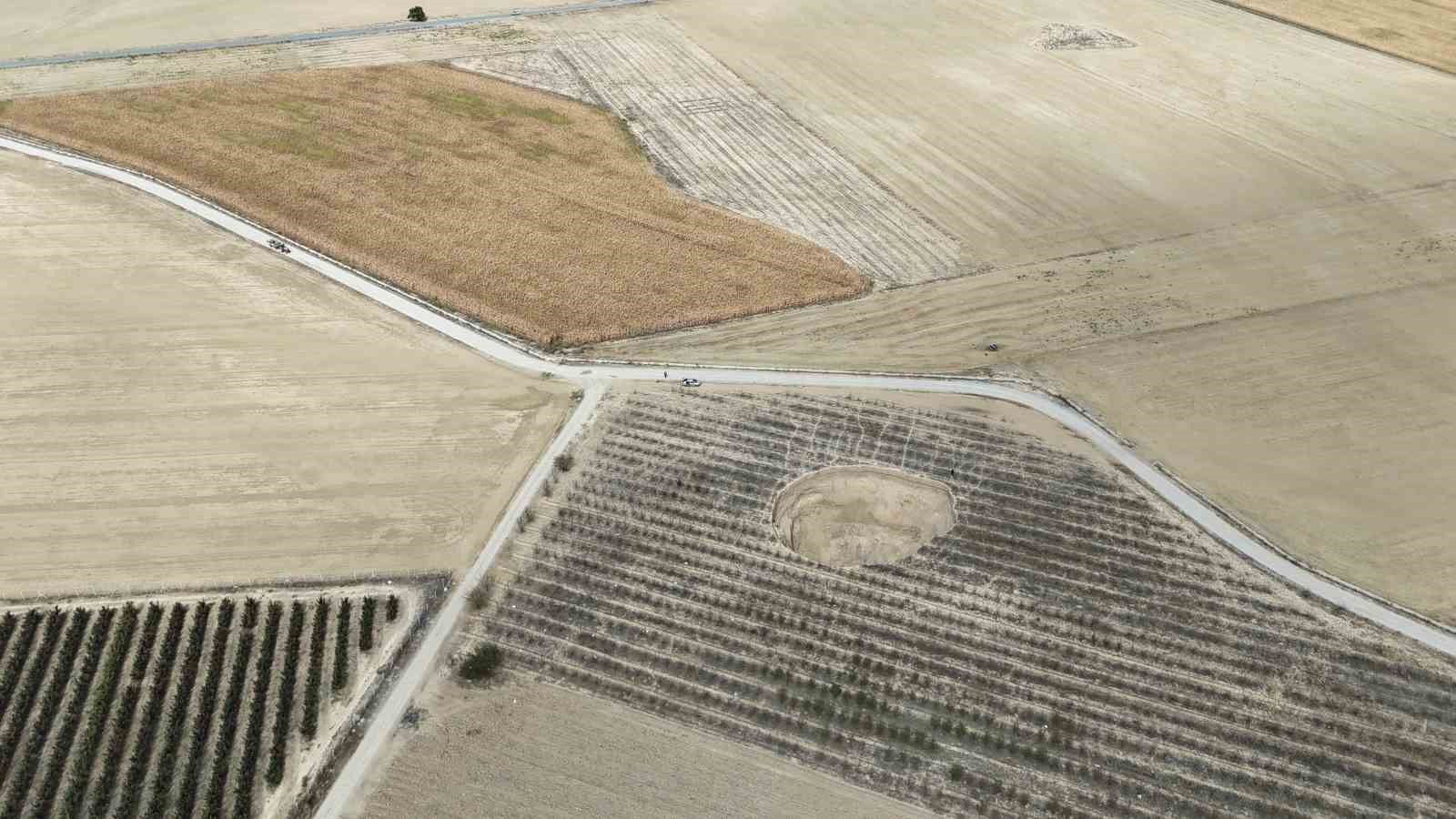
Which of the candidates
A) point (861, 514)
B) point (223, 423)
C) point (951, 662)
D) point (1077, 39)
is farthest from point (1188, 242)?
point (223, 423)

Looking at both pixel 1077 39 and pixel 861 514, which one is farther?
pixel 1077 39

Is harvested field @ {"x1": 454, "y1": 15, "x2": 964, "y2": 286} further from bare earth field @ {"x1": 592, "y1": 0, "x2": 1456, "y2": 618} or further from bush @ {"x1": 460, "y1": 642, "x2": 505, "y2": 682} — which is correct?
bush @ {"x1": 460, "y1": 642, "x2": 505, "y2": 682}

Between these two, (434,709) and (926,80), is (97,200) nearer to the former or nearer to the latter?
(434,709)

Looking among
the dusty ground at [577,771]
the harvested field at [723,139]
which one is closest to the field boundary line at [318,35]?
the harvested field at [723,139]

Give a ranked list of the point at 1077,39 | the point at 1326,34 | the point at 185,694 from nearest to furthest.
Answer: the point at 185,694, the point at 1326,34, the point at 1077,39

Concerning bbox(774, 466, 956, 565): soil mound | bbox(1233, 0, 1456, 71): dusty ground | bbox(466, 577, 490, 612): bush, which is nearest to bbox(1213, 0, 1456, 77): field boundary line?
bbox(1233, 0, 1456, 71): dusty ground

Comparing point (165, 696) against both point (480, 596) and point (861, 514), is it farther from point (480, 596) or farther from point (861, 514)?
point (861, 514)

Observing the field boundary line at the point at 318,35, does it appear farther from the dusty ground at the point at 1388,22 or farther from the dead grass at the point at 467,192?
the dusty ground at the point at 1388,22
